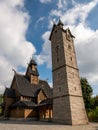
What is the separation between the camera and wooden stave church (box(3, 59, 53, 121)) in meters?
30.9

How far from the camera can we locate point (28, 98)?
34.4 meters

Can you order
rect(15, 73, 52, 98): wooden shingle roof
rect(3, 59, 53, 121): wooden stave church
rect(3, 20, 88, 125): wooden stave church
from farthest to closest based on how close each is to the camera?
1. rect(15, 73, 52, 98): wooden shingle roof
2. rect(3, 59, 53, 121): wooden stave church
3. rect(3, 20, 88, 125): wooden stave church

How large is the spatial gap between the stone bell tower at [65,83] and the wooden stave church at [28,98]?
5131 mm

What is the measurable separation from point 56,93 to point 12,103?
14.5 metres

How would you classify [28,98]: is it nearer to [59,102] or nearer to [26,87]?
[26,87]

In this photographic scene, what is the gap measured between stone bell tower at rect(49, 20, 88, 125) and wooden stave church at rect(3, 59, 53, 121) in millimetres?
5131

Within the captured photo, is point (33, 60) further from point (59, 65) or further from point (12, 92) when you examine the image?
point (59, 65)

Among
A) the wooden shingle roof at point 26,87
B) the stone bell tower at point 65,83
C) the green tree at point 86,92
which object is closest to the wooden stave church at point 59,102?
the stone bell tower at point 65,83

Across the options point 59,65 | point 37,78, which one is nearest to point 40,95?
point 37,78

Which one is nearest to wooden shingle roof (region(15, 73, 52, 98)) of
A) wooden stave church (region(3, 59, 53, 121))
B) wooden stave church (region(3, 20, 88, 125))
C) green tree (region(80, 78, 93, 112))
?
wooden stave church (region(3, 59, 53, 121))

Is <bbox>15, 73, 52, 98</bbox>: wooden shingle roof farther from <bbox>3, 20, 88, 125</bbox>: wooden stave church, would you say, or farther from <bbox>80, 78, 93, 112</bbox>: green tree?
<bbox>80, 78, 93, 112</bbox>: green tree

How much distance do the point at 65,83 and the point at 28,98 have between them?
554 inches

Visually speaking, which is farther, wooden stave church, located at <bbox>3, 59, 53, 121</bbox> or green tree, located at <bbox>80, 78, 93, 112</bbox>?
green tree, located at <bbox>80, 78, 93, 112</bbox>

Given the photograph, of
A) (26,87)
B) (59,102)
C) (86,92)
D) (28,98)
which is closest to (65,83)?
(59,102)
